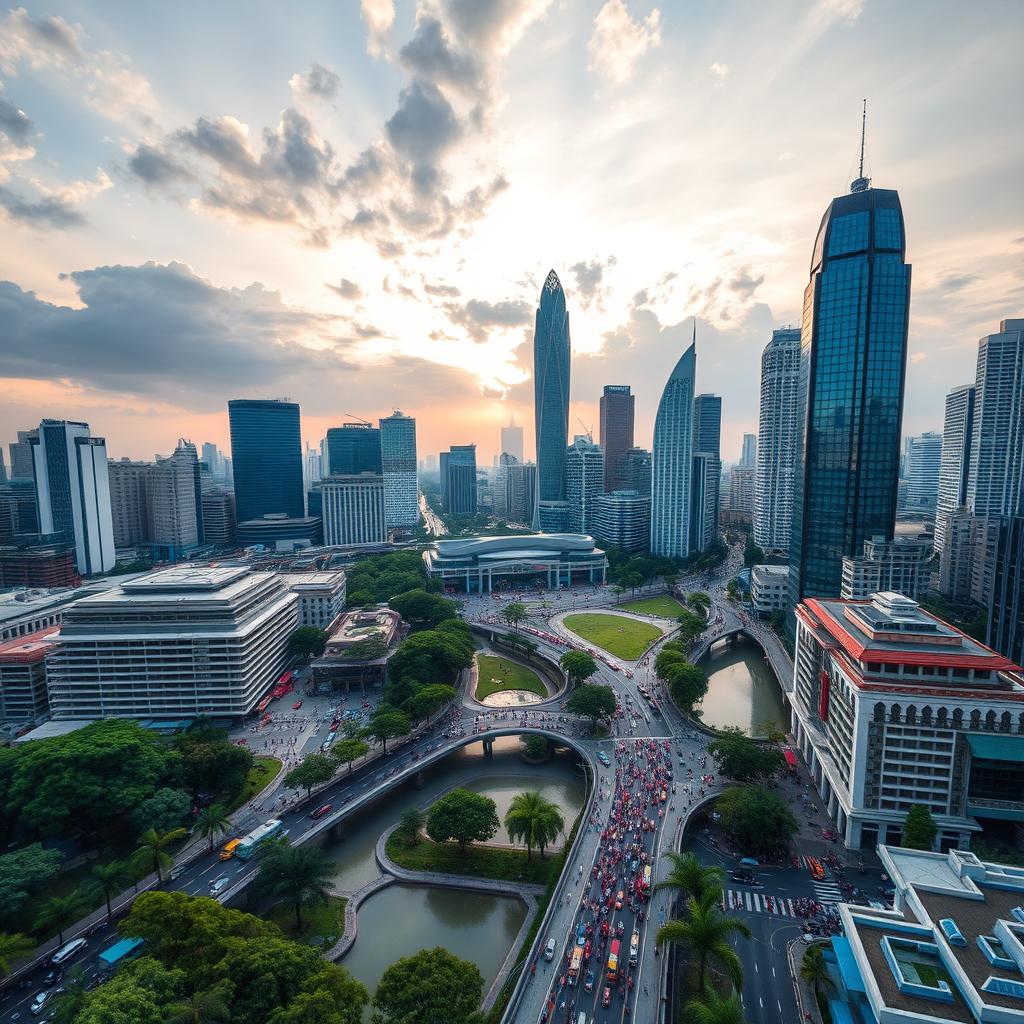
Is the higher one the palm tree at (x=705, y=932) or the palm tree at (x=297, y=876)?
the palm tree at (x=705, y=932)

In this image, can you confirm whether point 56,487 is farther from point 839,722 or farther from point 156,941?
point 839,722

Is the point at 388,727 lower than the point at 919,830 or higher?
lower

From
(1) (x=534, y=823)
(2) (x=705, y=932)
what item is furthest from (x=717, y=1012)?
(1) (x=534, y=823)

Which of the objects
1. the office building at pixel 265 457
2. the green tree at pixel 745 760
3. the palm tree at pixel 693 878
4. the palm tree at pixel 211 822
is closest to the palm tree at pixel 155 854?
the palm tree at pixel 211 822

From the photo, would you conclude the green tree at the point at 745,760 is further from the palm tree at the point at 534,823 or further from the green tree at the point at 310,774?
the green tree at the point at 310,774

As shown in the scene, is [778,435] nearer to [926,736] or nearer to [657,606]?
[657,606]
